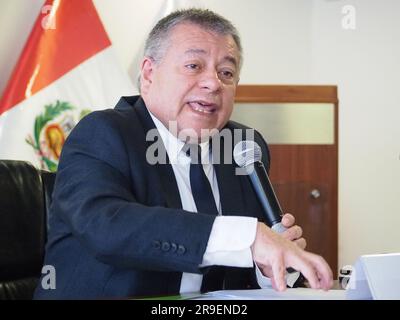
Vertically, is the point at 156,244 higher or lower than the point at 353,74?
lower

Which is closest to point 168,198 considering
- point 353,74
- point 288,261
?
point 288,261

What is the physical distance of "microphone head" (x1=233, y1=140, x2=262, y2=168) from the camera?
4.90 ft

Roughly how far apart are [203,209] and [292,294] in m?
0.44

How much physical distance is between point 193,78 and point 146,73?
0.57 ft

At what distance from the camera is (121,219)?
1202mm

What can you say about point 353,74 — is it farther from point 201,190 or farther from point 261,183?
point 261,183

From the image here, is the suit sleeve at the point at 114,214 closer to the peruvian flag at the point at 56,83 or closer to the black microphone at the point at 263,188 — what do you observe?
the black microphone at the point at 263,188

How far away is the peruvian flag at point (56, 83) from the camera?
2.88 m

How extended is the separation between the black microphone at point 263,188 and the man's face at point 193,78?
15 centimetres

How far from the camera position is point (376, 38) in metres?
4.00

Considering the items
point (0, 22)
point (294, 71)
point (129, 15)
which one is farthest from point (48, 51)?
point (294, 71)

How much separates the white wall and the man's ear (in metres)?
2.30

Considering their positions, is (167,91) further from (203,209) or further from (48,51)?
(48,51)

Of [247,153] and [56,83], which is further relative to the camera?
[56,83]
